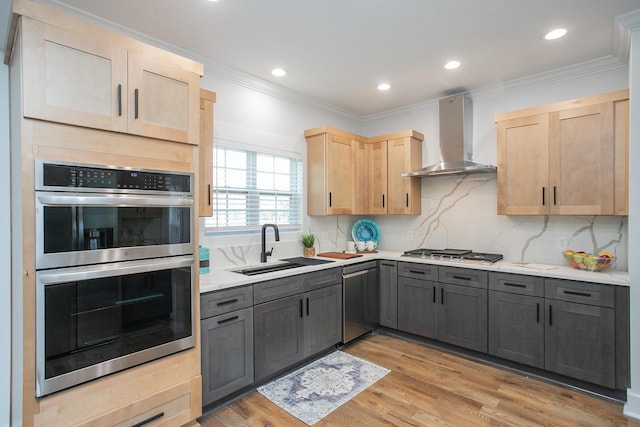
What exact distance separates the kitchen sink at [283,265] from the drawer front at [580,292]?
2009 millimetres

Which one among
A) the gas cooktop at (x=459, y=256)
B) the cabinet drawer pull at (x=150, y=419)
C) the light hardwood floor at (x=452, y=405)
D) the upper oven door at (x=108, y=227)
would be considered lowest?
the light hardwood floor at (x=452, y=405)

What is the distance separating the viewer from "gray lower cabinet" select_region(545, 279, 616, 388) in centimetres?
252

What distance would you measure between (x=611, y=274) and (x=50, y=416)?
3877mm

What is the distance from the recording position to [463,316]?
327 cm

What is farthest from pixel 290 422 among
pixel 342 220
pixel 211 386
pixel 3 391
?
pixel 342 220

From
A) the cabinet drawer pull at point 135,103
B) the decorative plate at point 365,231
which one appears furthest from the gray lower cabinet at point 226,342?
the decorative plate at point 365,231

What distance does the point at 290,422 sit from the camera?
2262 mm

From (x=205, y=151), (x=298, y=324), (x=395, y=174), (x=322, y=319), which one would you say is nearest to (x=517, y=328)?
(x=322, y=319)

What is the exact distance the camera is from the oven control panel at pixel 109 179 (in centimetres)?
157

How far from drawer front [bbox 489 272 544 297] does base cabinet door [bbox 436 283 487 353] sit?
0.14 m

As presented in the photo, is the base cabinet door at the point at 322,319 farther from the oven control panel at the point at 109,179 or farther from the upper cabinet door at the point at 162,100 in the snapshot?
the upper cabinet door at the point at 162,100

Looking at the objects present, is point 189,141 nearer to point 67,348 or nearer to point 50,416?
point 67,348

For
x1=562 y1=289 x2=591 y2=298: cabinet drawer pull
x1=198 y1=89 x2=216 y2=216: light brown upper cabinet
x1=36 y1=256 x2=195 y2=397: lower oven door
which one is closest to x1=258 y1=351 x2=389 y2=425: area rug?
x1=36 y1=256 x2=195 y2=397: lower oven door

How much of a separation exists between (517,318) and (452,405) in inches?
41.3
